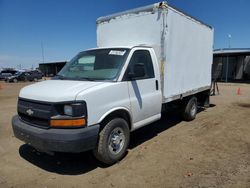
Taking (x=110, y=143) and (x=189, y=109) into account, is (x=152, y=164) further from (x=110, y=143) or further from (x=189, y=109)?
(x=189, y=109)

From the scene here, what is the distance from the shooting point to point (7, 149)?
5.13 meters

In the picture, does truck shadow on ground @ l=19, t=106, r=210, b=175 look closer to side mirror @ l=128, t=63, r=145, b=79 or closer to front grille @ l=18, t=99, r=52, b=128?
front grille @ l=18, t=99, r=52, b=128

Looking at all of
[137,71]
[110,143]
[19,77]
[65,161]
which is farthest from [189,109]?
[19,77]

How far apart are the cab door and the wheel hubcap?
0.43m

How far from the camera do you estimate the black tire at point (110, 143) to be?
398 cm

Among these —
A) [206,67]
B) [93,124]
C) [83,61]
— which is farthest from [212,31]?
[93,124]

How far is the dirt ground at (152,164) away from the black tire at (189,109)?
1.03 metres

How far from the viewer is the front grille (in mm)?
3709

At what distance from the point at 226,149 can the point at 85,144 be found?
319 cm

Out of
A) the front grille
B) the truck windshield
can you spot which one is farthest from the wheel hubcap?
the front grille

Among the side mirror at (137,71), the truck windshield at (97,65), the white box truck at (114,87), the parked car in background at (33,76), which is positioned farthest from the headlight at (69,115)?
the parked car in background at (33,76)

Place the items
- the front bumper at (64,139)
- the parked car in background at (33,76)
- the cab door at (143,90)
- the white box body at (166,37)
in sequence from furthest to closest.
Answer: the parked car in background at (33,76) < the white box body at (166,37) < the cab door at (143,90) < the front bumper at (64,139)

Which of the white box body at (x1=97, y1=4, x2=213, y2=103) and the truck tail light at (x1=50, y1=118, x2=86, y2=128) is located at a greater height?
the white box body at (x1=97, y1=4, x2=213, y2=103)

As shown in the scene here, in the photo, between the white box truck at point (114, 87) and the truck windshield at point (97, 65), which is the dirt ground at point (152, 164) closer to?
the white box truck at point (114, 87)
